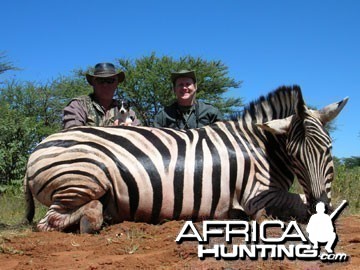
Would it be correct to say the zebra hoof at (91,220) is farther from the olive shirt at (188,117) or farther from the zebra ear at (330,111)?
the olive shirt at (188,117)

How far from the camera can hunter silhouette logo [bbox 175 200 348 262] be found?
2256 mm

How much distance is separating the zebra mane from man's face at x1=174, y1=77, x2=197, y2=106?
1.36 m

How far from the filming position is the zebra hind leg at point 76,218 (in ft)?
10.4

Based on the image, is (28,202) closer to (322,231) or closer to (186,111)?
(186,111)

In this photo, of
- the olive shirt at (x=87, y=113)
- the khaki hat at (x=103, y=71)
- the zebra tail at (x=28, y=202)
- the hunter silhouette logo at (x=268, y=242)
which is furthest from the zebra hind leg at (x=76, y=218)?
the khaki hat at (x=103, y=71)

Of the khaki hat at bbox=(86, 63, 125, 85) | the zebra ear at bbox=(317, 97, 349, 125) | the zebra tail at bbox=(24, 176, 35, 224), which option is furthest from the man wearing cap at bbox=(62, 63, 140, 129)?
the zebra ear at bbox=(317, 97, 349, 125)

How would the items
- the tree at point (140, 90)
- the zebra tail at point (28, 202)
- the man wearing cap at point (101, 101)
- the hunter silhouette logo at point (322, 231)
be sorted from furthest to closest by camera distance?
the tree at point (140, 90) < the man wearing cap at point (101, 101) < the zebra tail at point (28, 202) < the hunter silhouette logo at point (322, 231)

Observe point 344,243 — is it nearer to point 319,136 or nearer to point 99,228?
point 319,136

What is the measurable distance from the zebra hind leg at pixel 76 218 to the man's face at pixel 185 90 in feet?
7.16

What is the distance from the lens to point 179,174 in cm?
342

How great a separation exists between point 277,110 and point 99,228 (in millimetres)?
1689

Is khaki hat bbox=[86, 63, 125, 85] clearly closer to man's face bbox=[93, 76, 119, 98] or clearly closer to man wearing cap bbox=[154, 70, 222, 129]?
man's face bbox=[93, 76, 119, 98]

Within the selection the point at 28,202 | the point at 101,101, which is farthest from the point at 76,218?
the point at 101,101

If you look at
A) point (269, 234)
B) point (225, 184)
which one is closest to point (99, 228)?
point (225, 184)
